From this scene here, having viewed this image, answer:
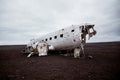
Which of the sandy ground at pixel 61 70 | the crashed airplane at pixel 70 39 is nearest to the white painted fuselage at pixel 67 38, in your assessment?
the crashed airplane at pixel 70 39

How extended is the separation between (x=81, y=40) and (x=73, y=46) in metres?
1.76

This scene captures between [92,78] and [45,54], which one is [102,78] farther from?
[45,54]

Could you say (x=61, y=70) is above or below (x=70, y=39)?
below

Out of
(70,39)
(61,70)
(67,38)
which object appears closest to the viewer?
(61,70)

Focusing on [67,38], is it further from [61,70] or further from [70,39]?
[61,70]

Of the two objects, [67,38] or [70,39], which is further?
[67,38]

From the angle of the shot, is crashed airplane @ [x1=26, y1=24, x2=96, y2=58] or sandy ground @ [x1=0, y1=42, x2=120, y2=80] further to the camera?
crashed airplane @ [x1=26, y1=24, x2=96, y2=58]

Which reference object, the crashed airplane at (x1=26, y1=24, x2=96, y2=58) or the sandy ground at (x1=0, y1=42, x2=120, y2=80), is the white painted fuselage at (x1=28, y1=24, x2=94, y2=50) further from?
the sandy ground at (x1=0, y1=42, x2=120, y2=80)

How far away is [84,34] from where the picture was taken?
15.8 m

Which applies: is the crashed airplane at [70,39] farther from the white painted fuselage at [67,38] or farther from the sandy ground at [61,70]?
the sandy ground at [61,70]

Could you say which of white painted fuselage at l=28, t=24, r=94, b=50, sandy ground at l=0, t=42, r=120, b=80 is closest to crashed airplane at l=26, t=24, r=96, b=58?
white painted fuselage at l=28, t=24, r=94, b=50

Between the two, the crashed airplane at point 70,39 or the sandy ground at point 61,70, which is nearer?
the sandy ground at point 61,70

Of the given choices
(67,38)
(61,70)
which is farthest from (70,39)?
(61,70)

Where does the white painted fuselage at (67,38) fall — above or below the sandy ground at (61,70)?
above
